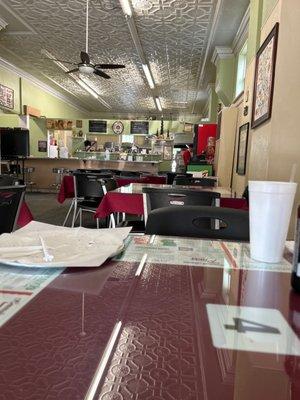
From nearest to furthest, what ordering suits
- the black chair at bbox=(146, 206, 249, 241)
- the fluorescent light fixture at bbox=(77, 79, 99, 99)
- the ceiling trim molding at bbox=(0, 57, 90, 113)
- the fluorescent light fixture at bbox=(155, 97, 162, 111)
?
the black chair at bbox=(146, 206, 249, 241)
the ceiling trim molding at bbox=(0, 57, 90, 113)
the fluorescent light fixture at bbox=(77, 79, 99, 99)
the fluorescent light fixture at bbox=(155, 97, 162, 111)

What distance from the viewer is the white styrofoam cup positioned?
2.45ft

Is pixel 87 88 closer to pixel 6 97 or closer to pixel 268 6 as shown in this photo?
pixel 6 97

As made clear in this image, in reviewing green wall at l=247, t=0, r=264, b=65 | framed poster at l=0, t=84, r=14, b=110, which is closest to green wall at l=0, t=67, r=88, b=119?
framed poster at l=0, t=84, r=14, b=110

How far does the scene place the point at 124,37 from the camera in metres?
6.52

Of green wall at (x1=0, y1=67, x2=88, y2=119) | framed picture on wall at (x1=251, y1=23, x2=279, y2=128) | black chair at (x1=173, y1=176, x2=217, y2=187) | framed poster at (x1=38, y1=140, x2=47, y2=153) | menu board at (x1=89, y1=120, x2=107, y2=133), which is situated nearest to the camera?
framed picture on wall at (x1=251, y1=23, x2=279, y2=128)

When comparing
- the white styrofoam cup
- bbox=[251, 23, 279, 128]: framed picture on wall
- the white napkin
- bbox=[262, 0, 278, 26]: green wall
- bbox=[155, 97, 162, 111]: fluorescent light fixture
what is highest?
bbox=[155, 97, 162, 111]: fluorescent light fixture

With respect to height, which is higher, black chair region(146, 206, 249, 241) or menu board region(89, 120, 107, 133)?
menu board region(89, 120, 107, 133)

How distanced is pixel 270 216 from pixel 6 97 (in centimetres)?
923

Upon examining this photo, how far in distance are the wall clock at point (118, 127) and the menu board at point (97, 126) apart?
1.13 feet

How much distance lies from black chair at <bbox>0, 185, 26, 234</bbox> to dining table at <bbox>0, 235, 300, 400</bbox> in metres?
1.19

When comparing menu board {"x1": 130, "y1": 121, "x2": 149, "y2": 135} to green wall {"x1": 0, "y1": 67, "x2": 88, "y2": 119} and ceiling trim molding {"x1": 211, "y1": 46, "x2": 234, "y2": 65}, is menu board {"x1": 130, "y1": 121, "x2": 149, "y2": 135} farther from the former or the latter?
ceiling trim molding {"x1": 211, "y1": 46, "x2": 234, "y2": 65}

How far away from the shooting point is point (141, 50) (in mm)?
7109

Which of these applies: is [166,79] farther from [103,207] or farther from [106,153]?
[103,207]

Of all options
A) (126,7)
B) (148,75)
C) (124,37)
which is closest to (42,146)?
(148,75)
